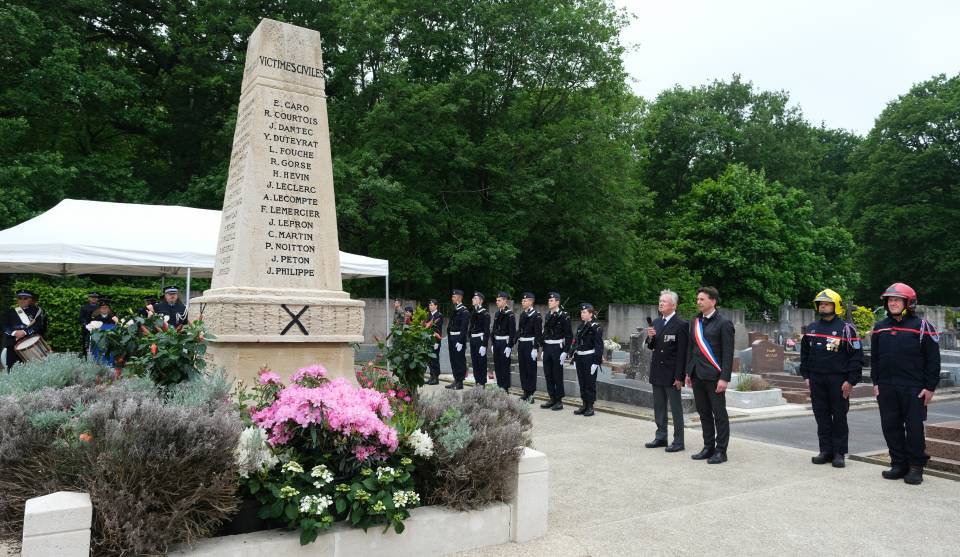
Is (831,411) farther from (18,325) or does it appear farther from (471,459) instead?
(18,325)

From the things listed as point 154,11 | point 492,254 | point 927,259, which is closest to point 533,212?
point 492,254

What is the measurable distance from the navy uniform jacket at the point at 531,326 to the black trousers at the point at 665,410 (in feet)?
12.1

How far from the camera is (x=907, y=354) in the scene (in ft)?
20.6

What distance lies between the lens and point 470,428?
426 centimetres

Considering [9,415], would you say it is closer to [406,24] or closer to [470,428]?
[470,428]

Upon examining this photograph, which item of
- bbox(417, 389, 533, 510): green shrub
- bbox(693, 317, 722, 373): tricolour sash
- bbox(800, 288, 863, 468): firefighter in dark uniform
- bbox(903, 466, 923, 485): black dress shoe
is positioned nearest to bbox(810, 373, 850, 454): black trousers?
bbox(800, 288, 863, 468): firefighter in dark uniform

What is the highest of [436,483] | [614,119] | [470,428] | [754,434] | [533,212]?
[614,119]

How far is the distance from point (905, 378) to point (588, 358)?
4.73 metres

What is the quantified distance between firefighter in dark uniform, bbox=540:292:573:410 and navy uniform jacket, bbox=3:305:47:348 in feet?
28.8

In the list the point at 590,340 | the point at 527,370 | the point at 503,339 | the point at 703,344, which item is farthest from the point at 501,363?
the point at 703,344

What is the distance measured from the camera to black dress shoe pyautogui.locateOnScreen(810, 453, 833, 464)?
6895 mm

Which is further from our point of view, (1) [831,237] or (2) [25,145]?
(1) [831,237]

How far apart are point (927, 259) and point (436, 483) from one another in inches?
1736

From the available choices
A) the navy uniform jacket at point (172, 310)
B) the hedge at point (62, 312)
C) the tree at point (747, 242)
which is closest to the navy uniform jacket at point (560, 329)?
the navy uniform jacket at point (172, 310)
